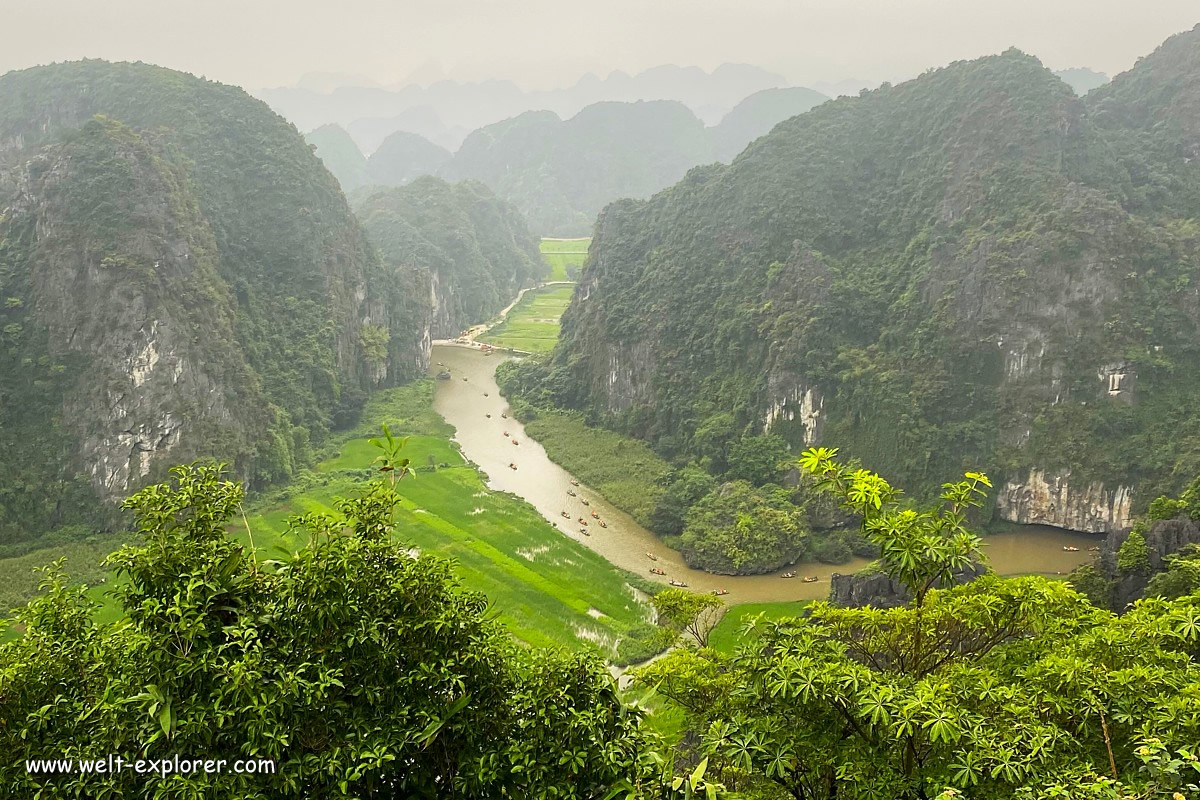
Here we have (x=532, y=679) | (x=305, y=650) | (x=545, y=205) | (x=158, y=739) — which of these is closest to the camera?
(x=158, y=739)

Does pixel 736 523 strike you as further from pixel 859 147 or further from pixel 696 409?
pixel 859 147

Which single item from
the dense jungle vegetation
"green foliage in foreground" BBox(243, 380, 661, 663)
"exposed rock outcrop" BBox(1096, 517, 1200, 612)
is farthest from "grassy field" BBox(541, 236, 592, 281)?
the dense jungle vegetation

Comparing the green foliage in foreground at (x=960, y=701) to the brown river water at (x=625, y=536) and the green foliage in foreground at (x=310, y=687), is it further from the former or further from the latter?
the brown river water at (x=625, y=536)

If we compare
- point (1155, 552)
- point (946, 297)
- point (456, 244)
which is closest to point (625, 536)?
point (1155, 552)

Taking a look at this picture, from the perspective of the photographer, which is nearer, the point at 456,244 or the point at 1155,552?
the point at 1155,552

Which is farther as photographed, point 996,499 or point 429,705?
point 996,499

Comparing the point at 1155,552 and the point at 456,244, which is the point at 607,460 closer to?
the point at 1155,552

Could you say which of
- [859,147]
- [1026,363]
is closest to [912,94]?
[859,147]
